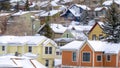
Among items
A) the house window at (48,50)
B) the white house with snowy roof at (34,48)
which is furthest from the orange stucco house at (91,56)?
the house window at (48,50)

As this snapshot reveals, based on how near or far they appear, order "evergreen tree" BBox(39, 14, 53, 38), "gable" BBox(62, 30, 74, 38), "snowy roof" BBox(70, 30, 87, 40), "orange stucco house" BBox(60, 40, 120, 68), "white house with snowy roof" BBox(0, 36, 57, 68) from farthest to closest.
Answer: "evergreen tree" BBox(39, 14, 53, 38)
"gable" BBox(62, 30, 74, 38)
"snowy roof" BBox(70, 30, 87, 40)
"white house with snowy roof" BBox(0, 36, 57, 68)
"orange stucco house" BBox(60, 40, 120, 68)

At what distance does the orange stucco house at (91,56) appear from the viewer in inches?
1766

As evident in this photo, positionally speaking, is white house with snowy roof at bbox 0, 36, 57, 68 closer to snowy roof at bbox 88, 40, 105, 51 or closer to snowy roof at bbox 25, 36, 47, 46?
snowy roof at bbox 25, 36, 47, 46

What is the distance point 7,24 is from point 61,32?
39.5 feet

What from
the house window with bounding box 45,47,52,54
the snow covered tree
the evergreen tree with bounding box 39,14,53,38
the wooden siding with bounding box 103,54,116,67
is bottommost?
the wooden siding with bounding box 103,54,116,67

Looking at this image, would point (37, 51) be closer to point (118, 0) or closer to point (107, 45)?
point (107, 45)

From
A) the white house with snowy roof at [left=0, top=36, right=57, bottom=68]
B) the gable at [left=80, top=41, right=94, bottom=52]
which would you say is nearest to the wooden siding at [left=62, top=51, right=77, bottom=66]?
the gable at [left=80, top=41, right=94, bottom=52]

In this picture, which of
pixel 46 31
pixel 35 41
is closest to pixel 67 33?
pixel 46 31

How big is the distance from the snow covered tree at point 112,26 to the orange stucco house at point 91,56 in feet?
29.6

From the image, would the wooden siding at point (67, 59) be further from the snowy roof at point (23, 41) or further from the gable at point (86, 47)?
the snowy roof at point (23, 41)

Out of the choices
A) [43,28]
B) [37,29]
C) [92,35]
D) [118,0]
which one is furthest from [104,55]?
[118,0]

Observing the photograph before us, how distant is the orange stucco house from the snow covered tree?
9.03 m

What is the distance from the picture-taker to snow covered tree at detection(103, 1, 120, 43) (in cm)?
5482

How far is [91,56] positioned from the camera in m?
44.9
